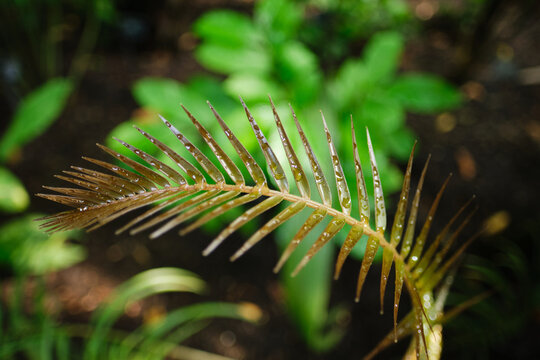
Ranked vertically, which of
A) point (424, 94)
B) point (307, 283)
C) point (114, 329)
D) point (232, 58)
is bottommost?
point (307, 283)

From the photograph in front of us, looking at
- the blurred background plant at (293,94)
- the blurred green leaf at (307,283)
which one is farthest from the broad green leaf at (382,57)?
the blurred green leaf at (307,283)

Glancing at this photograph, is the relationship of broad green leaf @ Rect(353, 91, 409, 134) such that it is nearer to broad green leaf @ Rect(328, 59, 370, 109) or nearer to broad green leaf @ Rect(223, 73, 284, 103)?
broad green leaf @ Rect(328, 59, 370, 109)

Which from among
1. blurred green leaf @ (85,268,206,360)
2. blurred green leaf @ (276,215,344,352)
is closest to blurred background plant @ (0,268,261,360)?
blurred green leaf @ (85,268,206,360)

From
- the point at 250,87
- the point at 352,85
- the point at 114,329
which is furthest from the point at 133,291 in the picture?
the point at 352,85

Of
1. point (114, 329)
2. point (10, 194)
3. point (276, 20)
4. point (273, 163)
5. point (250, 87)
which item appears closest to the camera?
point (273, 163)

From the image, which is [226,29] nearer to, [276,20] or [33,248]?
[276,20]

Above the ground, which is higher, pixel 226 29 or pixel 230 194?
pixel 226 29

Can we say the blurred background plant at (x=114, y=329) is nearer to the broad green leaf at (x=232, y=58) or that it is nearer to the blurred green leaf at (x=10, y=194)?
the blurred green leaf at (x=10, y=194)

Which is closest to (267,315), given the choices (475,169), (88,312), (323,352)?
(323,352)
